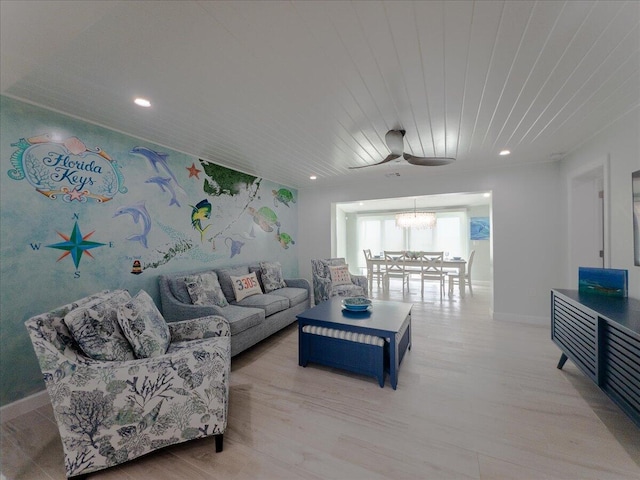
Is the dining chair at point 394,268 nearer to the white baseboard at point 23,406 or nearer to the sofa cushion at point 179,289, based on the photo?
the sofa cushion at point 179,289

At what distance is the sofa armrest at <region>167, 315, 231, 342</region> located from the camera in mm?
1979

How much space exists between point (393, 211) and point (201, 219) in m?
5.87

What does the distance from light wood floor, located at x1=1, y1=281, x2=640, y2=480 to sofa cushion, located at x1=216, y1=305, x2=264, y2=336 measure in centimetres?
39

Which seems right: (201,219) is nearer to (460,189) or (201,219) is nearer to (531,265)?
(460,189)

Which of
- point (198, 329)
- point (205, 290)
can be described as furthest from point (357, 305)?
point (205, 290)

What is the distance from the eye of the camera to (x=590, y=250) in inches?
120

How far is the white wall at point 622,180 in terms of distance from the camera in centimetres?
204

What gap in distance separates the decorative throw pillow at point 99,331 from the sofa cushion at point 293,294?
2.05 m

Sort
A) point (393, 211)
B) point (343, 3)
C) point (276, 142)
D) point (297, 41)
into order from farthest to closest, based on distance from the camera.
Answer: point (393, 211) → point (276, 142) → point (297, 41) → point (343, 3)

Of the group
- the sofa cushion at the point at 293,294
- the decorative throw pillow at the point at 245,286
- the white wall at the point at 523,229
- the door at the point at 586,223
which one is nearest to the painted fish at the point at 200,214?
the decorative throw pillow at the point at 245,286

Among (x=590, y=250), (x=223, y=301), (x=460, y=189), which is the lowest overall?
(x=223, y=301)

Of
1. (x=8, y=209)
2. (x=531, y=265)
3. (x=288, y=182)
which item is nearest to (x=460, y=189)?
(x=531, y=265)

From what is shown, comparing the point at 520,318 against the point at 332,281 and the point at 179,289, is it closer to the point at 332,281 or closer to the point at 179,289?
the point at 332,281

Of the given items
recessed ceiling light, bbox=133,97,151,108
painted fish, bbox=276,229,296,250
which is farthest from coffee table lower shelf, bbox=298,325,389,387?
painted fish, bbox=276,229,296,250
